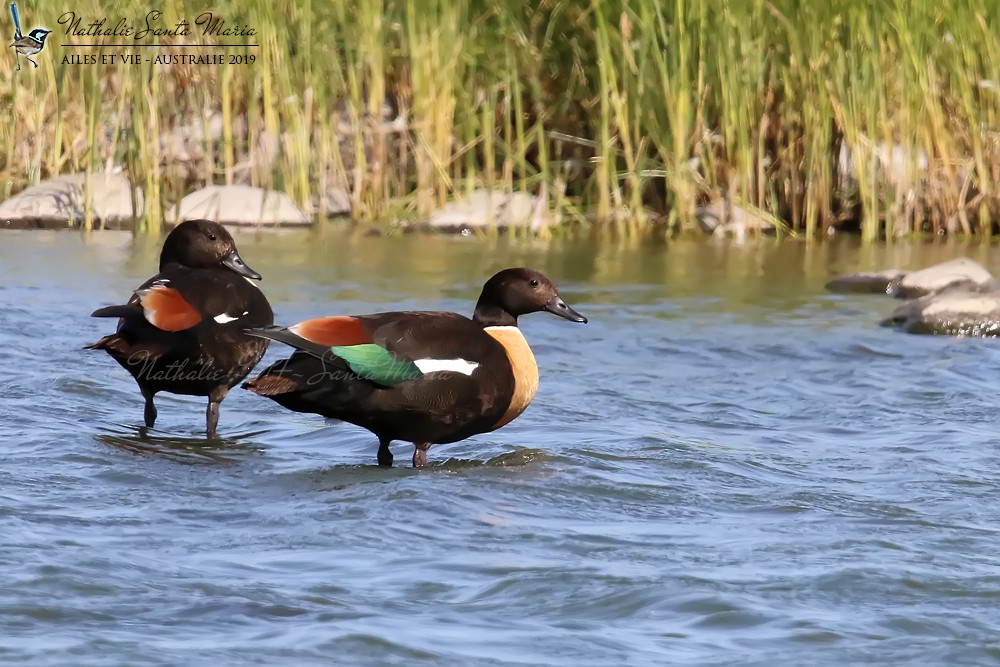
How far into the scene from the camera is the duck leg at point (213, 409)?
20.0ft

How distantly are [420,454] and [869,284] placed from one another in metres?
5.44

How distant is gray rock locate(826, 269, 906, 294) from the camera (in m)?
10.3

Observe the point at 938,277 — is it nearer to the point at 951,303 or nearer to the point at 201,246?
the point at 951,303

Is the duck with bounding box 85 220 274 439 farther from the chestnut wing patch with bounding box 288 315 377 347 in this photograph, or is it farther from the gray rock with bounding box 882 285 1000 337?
the gray rock with bounding box 882 285 1000 337

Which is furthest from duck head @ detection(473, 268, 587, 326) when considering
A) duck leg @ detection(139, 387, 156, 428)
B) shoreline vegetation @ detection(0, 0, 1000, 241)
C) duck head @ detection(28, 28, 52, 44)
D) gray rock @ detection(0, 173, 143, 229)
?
duck head @ detection(28, 28, 52, 44)

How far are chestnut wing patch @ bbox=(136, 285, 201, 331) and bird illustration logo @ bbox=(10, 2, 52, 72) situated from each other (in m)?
6.49

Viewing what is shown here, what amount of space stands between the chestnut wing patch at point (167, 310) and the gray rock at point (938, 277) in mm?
5390

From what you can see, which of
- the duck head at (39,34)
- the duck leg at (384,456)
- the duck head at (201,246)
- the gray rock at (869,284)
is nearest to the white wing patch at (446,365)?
the duck leg at (384,456)

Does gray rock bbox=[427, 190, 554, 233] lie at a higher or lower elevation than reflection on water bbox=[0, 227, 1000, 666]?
higher

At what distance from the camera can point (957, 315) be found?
8875mm

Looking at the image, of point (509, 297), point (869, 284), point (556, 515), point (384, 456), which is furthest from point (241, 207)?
point (556, 515)

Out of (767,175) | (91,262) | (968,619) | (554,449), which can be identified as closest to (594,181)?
(767,175)

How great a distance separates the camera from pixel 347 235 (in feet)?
40.2

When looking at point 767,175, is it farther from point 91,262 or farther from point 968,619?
point 968,619
